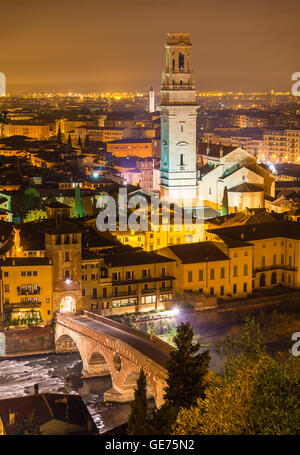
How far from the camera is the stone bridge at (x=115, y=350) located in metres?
20.3

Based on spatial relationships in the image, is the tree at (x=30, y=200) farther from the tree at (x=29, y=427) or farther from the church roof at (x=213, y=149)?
the tree at (x=29, y=427)

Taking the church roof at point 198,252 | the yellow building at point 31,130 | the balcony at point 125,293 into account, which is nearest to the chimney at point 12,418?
the balcony at point 125,293

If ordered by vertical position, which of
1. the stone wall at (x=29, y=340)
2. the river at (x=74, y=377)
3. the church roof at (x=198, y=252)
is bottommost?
the river at (x=74, y=377)

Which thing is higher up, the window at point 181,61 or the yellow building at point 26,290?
the window at point 181,61

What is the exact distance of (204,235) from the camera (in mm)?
29422

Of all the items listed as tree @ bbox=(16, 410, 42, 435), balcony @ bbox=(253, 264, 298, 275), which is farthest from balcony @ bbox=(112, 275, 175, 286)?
tree @ bbox=(16, 410, 42, 435)

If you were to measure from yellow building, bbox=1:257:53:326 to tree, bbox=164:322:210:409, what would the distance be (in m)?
8.24

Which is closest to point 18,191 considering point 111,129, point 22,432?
point 22,432

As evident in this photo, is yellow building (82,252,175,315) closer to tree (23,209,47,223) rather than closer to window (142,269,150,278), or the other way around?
window (142,269,150,278)

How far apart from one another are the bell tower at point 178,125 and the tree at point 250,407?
19.7m

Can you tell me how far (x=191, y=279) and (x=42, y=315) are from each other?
4611mm

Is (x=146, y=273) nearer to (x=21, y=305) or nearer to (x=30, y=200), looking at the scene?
(x=21, y=305)
